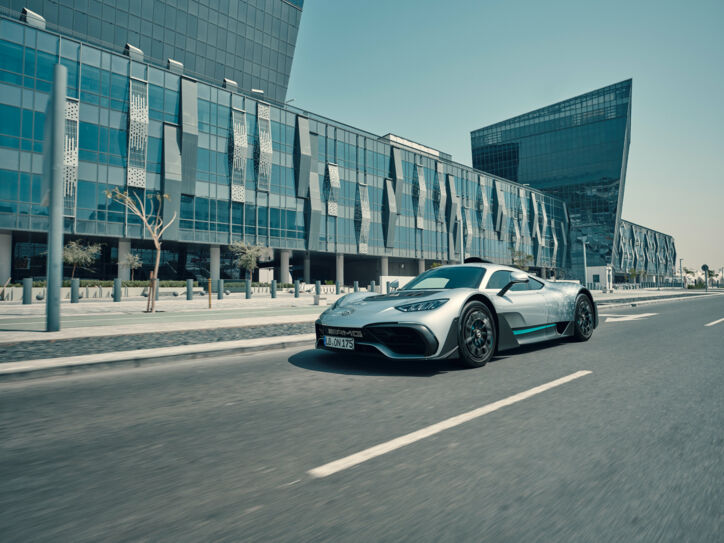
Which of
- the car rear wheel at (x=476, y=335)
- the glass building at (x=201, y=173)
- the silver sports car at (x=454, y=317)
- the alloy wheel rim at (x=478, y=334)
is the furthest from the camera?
the glass building at (x=201, y=173)

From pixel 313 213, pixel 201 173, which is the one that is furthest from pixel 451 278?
pixel 313 213

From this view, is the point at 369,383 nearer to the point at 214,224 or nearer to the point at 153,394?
the point at 153,394

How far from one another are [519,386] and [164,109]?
41.0 m

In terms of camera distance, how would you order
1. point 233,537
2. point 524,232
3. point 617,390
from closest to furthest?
point 233,537 < point 617,390 < point 524,232

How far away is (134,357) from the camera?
574cm

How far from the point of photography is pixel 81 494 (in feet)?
6.48

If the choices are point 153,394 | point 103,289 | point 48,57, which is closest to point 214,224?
point 103,289

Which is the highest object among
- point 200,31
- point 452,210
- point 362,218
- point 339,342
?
point 200,31

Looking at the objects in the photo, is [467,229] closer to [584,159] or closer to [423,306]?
[584,159]

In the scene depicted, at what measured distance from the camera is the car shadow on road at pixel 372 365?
4984 mm

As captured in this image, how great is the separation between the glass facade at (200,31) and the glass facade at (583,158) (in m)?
65.4

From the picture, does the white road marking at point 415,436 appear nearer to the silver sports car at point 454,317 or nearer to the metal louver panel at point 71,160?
the silver sports car at point 454,317

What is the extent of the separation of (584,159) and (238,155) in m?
86.5

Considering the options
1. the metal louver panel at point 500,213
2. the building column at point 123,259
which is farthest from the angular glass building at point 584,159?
the building column at point 123,259
